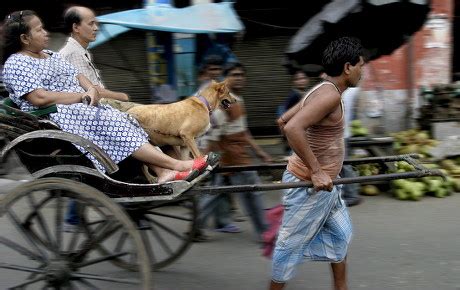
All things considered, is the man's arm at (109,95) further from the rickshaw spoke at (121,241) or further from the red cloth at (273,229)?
the red cloth at (273,229)

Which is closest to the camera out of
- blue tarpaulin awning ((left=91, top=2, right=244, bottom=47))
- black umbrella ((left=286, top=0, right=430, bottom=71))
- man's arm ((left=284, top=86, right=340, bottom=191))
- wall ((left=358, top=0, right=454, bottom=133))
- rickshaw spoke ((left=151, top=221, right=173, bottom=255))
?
man's arm ((left=284, top=86, right=340, bottom=191))

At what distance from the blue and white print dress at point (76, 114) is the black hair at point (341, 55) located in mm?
1115

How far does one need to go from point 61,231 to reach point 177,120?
1032 mm

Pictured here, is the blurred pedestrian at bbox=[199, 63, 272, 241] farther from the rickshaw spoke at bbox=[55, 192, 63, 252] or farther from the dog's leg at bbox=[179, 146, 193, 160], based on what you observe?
the rickshaw spoke at bbox=[55, 192, 63, 252]

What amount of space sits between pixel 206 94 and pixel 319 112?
121 centimetres

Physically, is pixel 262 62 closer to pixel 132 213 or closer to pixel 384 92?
pixel 384 92

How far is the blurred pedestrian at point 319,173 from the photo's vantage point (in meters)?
3.11

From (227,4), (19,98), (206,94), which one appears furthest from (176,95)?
(19,98)

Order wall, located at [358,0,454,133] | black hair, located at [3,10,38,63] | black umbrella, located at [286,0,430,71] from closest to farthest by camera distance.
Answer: black hair, located at [3,10,38,63], black umbrella, located at [286,0,430,71], wall, located at [358,0,454,133]

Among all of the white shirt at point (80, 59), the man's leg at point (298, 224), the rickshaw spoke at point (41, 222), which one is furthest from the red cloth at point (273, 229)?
the white shirt at point (80, 59)

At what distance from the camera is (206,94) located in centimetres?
413

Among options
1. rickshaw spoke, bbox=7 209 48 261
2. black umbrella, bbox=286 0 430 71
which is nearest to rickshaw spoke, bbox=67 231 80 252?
rickshaw spoke, bbox=7 209 48 261

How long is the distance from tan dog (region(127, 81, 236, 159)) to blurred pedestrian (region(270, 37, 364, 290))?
0.66 m

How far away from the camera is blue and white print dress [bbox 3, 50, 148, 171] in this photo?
3412 millimetres
